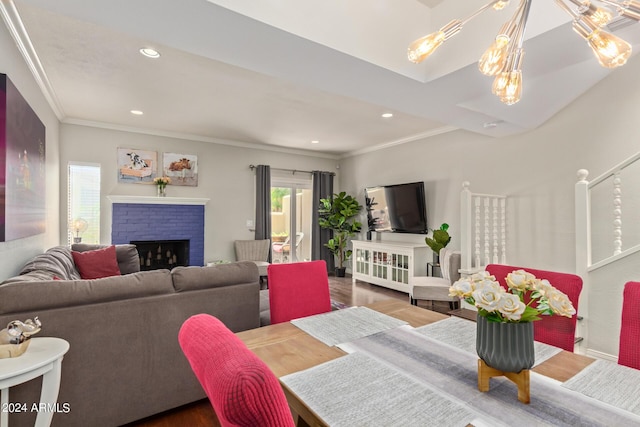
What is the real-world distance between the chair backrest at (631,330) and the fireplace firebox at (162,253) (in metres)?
5.29

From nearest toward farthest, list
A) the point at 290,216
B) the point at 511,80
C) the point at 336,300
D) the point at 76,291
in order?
the point at 511,80 → the point at 76,291 → the point at 336,300 → the point at 290,216

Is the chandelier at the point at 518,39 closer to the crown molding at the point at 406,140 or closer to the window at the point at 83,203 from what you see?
the crown molding at the point at 406,140

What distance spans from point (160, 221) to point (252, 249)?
162cm

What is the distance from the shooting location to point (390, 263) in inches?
203

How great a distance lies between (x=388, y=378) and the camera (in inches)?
41.0

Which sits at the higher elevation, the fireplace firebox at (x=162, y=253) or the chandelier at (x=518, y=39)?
the chandelier at (x=518, y=39)

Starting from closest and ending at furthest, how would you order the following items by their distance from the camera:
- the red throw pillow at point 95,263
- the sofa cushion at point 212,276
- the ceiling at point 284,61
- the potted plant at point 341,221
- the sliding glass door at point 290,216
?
1. the ceiling at point 284,61
2. the sofa cushion at point 212,276
3. the red throw pillow at point 95,263
4. the potted plant at point 341,221
5. the sliding glass door at point 290,216

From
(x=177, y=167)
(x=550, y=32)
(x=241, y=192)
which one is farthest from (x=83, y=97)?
(x=550, y=32)

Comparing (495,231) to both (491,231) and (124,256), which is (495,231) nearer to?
(491,231)

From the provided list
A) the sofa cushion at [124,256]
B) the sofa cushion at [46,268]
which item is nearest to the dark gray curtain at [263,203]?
the sofa cushion at [124,256]

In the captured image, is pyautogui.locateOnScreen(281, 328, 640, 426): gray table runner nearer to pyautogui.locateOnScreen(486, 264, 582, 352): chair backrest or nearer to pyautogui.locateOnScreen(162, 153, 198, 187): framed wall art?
pyautogui.locateOnScreen(486, 264, 582, 352): chair backrest

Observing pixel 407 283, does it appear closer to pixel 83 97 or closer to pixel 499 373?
pixel 499 373

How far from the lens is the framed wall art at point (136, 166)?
488 cm

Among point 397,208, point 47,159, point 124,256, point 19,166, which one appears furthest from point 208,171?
point 397,208
